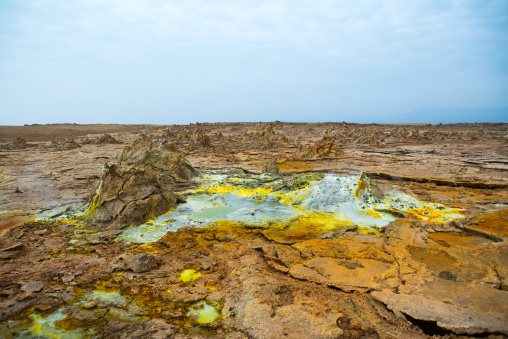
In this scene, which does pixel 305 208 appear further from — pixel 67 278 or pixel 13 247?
pixel 13 247

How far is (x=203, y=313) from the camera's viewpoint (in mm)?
2375

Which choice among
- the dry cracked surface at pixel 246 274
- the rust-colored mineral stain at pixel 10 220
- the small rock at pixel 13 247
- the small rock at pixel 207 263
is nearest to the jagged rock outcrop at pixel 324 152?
the dry cracked surface at pixel 246 274

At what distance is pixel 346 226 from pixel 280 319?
2571mm

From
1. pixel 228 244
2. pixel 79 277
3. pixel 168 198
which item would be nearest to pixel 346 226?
pixel 228 244

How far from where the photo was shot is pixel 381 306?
234 cm

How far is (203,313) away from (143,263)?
1.08 metres

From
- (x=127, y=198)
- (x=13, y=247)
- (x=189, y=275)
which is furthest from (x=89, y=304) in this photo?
(x=127, y=198)

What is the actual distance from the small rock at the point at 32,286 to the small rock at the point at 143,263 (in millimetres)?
793

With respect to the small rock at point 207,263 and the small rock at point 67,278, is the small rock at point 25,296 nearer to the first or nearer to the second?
the small rock at point 67,278

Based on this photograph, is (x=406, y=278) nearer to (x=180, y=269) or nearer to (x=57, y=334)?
(x=180, y=269)

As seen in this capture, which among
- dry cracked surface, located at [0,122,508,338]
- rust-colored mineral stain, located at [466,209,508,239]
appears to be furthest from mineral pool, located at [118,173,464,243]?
rust-colored mineral stain, located at [466,209,508,239]

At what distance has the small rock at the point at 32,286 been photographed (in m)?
2.60

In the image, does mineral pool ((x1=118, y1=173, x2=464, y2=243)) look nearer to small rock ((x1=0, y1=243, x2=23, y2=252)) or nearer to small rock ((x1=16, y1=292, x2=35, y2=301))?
small rock ((x1=0, y1=243, x2=23, y2=252))

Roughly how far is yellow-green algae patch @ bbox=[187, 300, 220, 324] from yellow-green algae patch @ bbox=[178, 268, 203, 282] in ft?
1.44
